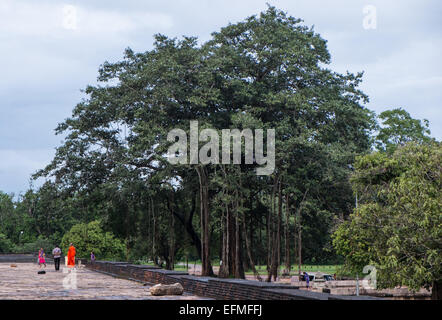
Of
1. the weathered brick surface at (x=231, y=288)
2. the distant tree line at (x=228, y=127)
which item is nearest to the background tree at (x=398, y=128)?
the distant tree line at (x=228, y=127)

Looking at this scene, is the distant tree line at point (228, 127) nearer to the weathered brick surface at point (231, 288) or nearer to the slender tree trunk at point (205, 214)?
the slender tree trunk at point (205, 214)

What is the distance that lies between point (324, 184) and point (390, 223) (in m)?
11.1

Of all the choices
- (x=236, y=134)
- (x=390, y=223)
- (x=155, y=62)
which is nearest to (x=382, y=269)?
(x=390, y=223)

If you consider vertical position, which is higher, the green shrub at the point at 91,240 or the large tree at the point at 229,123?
the large tree at the point at 229,123

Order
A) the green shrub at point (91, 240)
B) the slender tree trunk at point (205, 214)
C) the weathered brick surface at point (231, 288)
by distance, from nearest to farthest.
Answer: the weathered brick surface at point (231, 288) < the slender tree trunk at point (205, 214) < the green shrub at point (91, 240)

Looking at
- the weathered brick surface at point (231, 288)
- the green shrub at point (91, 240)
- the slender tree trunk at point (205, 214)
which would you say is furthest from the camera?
the green shrub at point (91, 240)

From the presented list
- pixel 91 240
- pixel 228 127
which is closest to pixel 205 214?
pixel 228 127

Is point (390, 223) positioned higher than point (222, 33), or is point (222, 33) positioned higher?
point (222, 33)

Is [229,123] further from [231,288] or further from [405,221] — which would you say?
[231,288]

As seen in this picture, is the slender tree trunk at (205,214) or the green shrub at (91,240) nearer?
the slender tree trunk at (205,214)

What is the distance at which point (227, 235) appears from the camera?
99.6 ft

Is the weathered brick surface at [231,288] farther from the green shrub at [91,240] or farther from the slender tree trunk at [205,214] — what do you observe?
the green shrub at [91,240]

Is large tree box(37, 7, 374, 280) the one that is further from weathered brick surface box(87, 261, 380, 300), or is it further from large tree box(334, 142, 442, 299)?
weathered brick surface box(87, 261, 380, 300)

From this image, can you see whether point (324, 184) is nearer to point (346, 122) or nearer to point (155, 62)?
point (346, 122)
